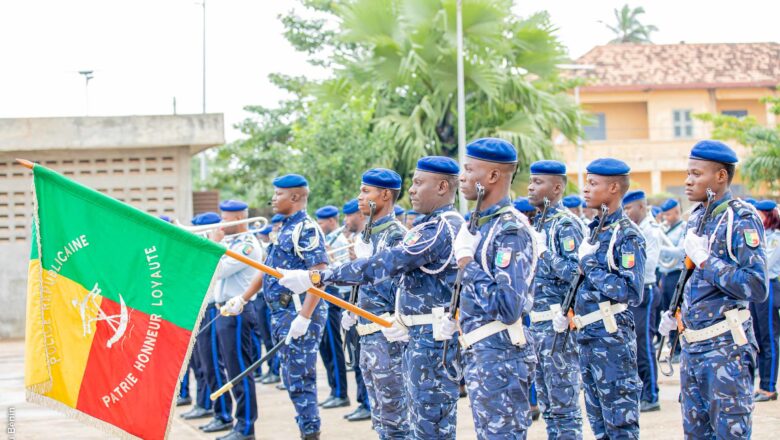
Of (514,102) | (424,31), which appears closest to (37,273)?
(424,31)

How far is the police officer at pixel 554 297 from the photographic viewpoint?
740 centimetres

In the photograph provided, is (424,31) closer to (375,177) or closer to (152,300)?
(375,177)

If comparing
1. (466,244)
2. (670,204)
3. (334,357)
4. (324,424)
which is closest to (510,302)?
(466,244)

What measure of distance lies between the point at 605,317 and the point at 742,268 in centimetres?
131

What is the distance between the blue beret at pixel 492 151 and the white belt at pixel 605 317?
1.71m

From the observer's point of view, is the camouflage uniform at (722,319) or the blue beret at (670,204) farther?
the blue beret at (670,204)

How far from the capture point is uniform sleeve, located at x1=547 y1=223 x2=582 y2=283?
298 inches

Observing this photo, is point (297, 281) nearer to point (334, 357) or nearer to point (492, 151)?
point (492, 151)

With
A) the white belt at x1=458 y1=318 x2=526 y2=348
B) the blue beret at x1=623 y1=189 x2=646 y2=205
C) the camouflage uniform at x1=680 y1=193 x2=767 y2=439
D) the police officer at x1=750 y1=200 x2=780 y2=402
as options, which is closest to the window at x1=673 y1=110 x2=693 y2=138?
the police officer at x1=750 y1=200 x2=780 y2=402

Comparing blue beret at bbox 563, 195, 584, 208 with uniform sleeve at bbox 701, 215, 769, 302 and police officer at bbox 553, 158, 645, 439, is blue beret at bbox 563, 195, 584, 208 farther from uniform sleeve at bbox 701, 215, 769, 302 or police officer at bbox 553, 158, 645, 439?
uniform sleeve at bbox 701, 215, 769, 302

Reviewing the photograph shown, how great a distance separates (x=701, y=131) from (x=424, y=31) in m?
27.4

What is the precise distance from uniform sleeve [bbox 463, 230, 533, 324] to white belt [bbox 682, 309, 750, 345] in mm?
1186

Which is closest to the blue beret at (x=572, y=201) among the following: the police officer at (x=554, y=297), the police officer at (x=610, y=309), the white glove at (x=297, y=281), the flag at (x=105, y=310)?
the police officer at (x=554, y=297)

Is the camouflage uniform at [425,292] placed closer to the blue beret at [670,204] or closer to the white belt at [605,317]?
the white belt at [605,317]
